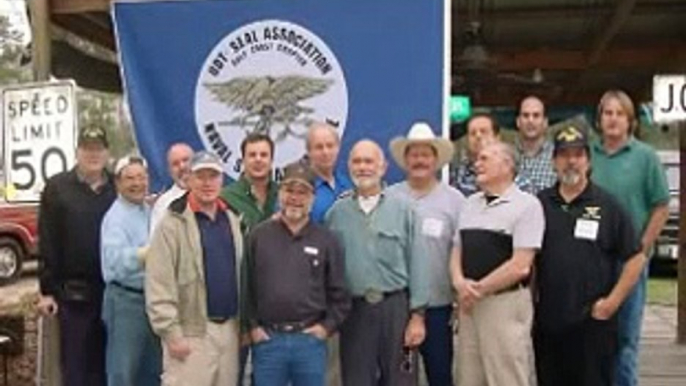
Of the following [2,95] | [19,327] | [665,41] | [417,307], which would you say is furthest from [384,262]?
[665,41]

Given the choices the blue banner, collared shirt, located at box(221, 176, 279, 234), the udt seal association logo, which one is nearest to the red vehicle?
the blue banner

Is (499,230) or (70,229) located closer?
(499,230)

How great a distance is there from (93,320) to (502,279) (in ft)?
7.36

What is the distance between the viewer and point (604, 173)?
18.1 feet

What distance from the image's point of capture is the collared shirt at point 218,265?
189 inches

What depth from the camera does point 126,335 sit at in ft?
17.7

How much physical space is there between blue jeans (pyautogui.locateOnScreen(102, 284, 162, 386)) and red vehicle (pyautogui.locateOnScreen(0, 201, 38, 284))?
11709 mm

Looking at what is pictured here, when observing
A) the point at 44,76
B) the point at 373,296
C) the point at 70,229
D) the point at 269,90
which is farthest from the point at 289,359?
the point at 44,76

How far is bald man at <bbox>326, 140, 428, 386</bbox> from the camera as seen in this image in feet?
16.2

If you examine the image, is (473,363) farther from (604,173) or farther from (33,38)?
(33,38)

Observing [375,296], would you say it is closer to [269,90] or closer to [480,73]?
[269,90]

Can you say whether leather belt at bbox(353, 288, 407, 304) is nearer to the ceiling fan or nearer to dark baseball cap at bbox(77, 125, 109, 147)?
dark baseball cap at bbox(77, 125, 109, 147)

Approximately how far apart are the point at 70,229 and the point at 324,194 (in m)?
1.37

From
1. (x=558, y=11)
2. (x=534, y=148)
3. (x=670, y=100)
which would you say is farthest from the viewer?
(x=558, y=11)
